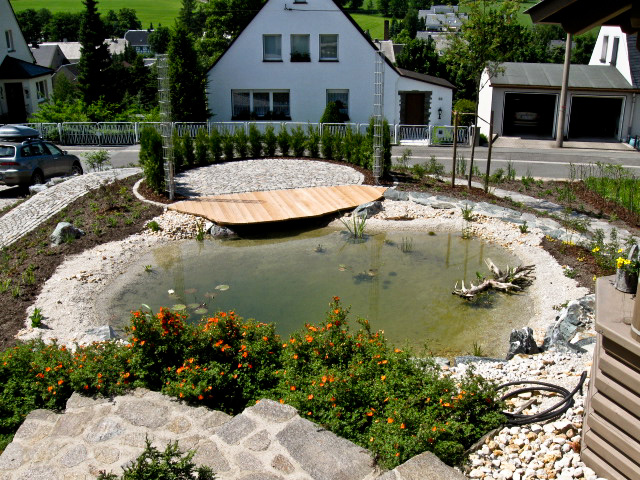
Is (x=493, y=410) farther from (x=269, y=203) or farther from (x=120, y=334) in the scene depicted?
(x=269, y=203)

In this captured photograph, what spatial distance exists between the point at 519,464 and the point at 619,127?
2960 cm

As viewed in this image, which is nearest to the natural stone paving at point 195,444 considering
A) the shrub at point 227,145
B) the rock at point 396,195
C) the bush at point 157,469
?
the bush at point 157,469

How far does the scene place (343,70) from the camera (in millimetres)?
31391

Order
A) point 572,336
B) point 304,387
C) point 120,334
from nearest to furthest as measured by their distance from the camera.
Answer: point 304,387
point 572,336
point 120,334

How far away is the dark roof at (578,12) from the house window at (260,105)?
27.3 metres

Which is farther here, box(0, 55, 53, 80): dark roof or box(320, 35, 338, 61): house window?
box(0, 55, 53, 80): dark roof

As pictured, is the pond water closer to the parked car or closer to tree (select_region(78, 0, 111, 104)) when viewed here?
the parked car

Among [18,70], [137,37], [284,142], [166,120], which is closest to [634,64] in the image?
[284,142]

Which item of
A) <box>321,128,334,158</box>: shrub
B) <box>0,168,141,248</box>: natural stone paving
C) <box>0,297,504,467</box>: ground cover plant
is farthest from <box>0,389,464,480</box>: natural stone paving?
<box>321,128,334,158</box>: shrub

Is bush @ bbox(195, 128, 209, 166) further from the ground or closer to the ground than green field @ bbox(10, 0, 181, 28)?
closer to the ground

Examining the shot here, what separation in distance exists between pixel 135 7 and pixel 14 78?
9601 cm

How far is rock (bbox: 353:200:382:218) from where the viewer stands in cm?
1448

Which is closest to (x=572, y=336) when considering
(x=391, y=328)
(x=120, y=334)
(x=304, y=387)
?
(x=391, y=328)

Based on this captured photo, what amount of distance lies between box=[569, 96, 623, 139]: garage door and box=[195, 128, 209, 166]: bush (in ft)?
69.0
